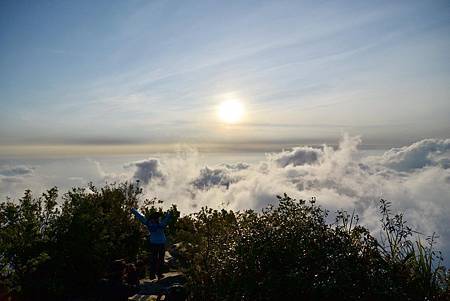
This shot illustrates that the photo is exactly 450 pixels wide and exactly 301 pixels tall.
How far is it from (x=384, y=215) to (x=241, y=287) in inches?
158

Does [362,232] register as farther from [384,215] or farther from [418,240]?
[418,240]

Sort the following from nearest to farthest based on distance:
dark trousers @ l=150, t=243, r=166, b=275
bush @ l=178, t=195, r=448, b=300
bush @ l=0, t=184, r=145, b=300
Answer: bush @ l=178, t=195, r=448, b=300 < bush @ l=0, t=184, r=145, b=300 < dark trousers @ l=150, t=243, r=166, b=275

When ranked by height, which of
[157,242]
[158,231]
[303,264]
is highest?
[303,264]

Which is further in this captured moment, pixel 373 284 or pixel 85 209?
pixel 85 209

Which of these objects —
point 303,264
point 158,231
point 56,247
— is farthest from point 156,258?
point 303,264

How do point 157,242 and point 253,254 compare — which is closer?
point 253,254

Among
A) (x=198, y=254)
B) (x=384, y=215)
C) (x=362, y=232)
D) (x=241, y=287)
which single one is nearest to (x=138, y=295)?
(x=198, y=254)

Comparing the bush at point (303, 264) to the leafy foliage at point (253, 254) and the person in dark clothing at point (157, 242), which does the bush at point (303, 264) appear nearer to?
the leafy foliage at point (253, 254)

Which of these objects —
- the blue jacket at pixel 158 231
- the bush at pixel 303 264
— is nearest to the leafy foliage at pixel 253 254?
the bush at pixel 303 264

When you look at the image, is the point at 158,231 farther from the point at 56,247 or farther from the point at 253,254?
the point at 253,254

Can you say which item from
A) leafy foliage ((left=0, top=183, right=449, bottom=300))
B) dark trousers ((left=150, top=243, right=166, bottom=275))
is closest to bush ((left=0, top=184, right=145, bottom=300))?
leafy foliage ((left=0, top=183, right=449, bottom=300))

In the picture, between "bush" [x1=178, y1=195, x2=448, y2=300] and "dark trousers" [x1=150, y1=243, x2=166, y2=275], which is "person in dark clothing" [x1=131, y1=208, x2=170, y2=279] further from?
"bush" [x1=178, y1=195, x2=448, y2=300]

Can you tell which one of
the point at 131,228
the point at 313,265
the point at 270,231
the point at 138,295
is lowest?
the point at 138,295

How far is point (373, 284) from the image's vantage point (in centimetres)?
708
